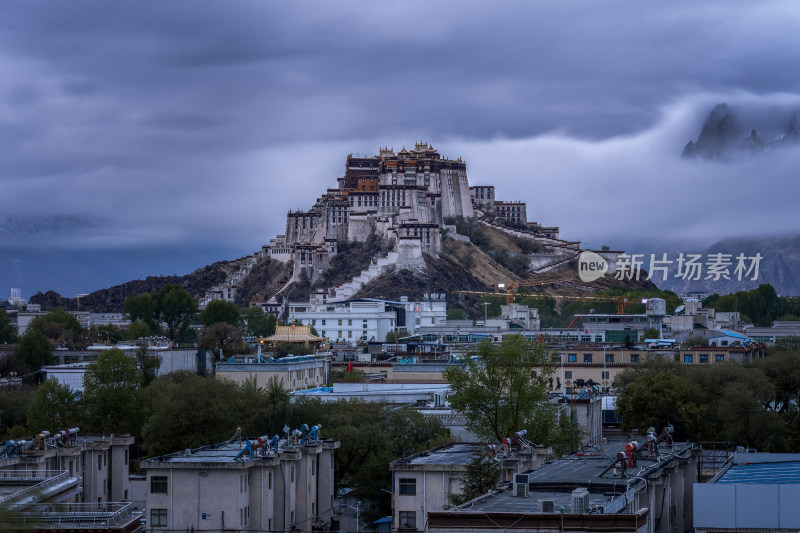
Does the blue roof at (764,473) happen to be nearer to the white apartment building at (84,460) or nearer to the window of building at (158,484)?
the window of building at (158,484)

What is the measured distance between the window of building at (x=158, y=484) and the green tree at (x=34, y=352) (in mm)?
71137

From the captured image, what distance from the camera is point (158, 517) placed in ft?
140

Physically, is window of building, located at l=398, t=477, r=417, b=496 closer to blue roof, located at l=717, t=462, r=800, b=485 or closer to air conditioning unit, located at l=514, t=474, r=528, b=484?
blue roof, located at l=717, t=462, r=800, b=485

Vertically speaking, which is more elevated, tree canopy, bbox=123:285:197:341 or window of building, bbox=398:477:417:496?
tree canopy, bbox=123:285:197:341

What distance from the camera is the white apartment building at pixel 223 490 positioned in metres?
42.2

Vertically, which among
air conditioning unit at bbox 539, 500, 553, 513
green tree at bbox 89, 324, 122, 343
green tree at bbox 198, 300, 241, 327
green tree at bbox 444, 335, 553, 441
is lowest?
air conditioning unit at bbox 539, 500, 553, 513

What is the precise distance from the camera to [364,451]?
5575 cm

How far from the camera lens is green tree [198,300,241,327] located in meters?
182

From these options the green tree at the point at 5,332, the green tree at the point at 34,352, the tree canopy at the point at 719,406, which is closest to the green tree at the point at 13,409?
the tree canopy at the point at 719,406

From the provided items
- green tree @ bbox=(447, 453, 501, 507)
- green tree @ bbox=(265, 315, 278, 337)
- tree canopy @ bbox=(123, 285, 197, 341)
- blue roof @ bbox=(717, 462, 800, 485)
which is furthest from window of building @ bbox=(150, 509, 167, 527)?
tree canopy @ bbox=(123, 285, 197, 341)

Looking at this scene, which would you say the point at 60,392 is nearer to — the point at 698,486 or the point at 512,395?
the point at 512,395

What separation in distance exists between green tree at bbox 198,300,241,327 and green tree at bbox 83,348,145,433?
358 ft

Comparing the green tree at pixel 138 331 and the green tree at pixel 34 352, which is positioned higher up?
the green tree at pixel 138 331

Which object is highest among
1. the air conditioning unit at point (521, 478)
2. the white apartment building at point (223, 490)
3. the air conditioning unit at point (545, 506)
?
the air conditioning unit at point (521, 478)
